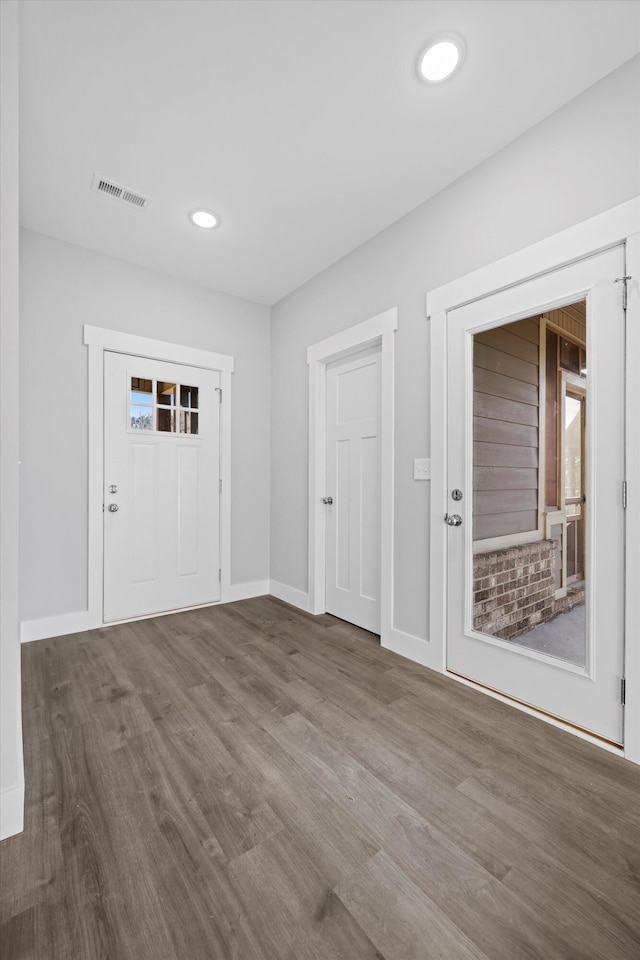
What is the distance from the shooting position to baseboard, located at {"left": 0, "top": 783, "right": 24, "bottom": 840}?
4.09 feet

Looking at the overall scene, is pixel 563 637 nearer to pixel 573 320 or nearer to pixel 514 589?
pixel 514 589

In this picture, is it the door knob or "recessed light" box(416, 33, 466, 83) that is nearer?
"recessed light" box(416, 33, 466, 83)

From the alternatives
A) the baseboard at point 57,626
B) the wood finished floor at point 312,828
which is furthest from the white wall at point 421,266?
the baseboard at point 57,626

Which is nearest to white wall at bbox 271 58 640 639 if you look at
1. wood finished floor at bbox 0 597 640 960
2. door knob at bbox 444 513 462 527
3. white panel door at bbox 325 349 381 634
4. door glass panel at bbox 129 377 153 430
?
door knob at bbox 444 513 462 527

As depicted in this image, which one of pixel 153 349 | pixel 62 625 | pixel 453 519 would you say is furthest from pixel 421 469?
pixel 62 625

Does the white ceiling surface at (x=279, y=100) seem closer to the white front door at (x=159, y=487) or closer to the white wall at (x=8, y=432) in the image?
the white wall at (x=8, y=432)

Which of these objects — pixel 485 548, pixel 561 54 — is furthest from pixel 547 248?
pixel 485 548

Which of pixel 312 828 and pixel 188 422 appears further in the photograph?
pixel 188 422

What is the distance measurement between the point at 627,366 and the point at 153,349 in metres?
3.00

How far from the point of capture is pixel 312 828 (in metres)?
1.29

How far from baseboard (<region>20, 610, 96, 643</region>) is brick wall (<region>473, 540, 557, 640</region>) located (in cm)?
255

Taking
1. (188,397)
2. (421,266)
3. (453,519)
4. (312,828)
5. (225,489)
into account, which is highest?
(421,266)

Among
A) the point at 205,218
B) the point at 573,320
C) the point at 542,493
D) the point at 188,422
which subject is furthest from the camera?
the point at 188,422

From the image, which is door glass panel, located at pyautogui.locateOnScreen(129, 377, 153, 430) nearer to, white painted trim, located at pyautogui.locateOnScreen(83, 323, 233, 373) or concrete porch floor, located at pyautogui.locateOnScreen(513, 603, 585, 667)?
white painted trim, located at pyautogui.locateOnScreen(83, 323, 233, 373)
